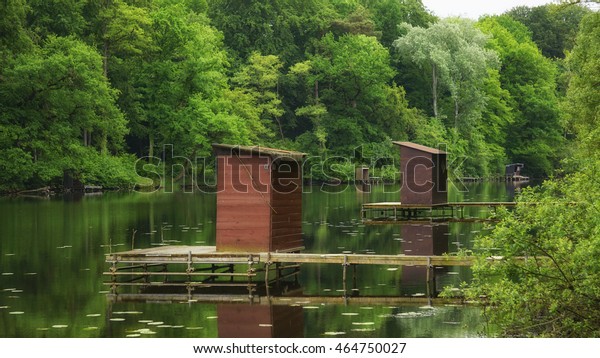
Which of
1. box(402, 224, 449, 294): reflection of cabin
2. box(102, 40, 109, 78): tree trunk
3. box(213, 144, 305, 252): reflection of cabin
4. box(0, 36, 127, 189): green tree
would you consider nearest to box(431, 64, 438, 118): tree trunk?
box(102, 40, 109, 78): tree trunk

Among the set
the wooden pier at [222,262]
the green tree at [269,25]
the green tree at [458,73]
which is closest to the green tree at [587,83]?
the wooden pier at [222,262]

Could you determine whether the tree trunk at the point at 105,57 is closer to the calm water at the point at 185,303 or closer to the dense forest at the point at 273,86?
the dense forest at the point at 273,86

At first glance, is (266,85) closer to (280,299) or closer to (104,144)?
(104,144)

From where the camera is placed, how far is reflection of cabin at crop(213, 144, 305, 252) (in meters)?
28.6

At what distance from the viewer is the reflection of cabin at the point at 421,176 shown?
50.3m

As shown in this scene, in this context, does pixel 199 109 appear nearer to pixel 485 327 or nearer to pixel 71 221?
pixel 71 221

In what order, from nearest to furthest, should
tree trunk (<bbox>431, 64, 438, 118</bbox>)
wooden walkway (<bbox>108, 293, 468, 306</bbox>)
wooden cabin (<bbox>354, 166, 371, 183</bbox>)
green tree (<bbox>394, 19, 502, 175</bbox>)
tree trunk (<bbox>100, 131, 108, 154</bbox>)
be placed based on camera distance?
wooden walkway (<bbox>108, 293, 468, 306</bbox>)
tree trunk (<bbox>100, 131, 108, 154</bbox>)
wooden cabin (<bbox>354, 166, 371, 183</bbox>)
green tree (<bbox>394, 19, 502, 175</bbox>)
tree trunk (<bbox>431, 64, 438, 118</bbox>)

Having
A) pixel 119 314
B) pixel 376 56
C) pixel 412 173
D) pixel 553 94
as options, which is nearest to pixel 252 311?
pixel 119 314

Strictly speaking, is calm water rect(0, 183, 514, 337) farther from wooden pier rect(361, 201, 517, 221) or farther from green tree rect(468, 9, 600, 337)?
green tree rect(468, 9, 600, 337)

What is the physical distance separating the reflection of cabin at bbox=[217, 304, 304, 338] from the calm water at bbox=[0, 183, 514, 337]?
21 mm

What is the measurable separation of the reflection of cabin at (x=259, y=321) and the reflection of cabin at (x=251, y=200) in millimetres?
4803

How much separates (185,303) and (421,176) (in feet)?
89.7

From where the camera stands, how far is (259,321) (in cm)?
2192

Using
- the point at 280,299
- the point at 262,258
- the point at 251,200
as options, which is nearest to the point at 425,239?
the point at 251,200
